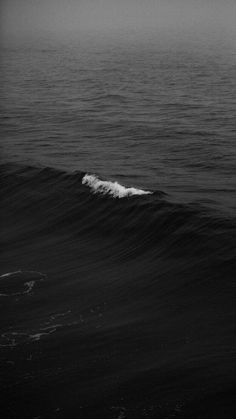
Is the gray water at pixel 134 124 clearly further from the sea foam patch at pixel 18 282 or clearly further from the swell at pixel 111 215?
the sea foam patch at pixel 18 282

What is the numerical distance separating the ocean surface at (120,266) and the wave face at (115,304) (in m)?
0.06

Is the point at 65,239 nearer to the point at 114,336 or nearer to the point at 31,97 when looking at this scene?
the point at 114,336

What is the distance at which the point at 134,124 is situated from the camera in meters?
56.5

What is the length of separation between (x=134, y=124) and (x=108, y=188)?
21392 mm

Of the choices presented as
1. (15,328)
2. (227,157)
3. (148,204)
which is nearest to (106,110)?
(227,157)

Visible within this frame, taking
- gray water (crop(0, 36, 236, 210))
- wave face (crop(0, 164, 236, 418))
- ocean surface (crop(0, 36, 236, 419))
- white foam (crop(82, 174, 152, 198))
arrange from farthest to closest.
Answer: gray water (crop(0, 36, 236, 210)), white foam (crop(82, 174, 152, 198)), ocean surface (crop(0, 36, 236, 419)), wave face (crop(0, 164, 236, 418))

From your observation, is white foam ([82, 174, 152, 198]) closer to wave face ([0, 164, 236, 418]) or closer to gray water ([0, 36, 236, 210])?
wave face ([0, 164, 236, 418])

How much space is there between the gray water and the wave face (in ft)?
14.5

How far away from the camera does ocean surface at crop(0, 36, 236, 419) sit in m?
18.2

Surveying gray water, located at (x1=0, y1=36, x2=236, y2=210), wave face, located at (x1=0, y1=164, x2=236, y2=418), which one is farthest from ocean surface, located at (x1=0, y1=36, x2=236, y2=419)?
gray water, located at (x1=0, y1=36, x2=236, y2=210)

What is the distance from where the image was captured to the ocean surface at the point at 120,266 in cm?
1825

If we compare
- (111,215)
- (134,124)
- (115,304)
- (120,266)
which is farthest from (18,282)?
(134,124)

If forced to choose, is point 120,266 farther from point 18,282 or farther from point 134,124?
point 134,124

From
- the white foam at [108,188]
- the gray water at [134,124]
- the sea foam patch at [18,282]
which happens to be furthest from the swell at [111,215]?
the sea foam patch at [18,282]
